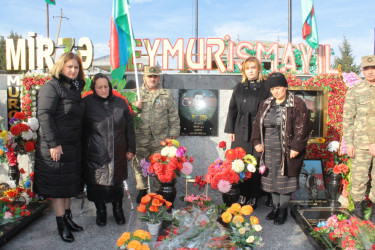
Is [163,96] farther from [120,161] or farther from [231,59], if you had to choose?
[231,59]

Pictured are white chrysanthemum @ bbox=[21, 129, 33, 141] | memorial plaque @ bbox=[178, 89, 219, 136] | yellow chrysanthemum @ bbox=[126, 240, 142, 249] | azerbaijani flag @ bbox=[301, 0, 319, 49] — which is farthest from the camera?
azerbaijani flag @ bbox=[301, 0, 319, 49]

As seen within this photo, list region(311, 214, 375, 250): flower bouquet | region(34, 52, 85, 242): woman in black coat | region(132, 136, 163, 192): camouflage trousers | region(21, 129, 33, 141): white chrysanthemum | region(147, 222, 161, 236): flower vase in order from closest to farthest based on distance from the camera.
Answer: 1. region(311, 214, 375, 250): flower bouquet
2. region(34, 52, 85, 242): woman in black coat
3. region(147, 222, 161, 236): flower vase
4. region(21, 129, 33, 141): white chrysanthemum
5. region(132, 136, 163, 192): camouflage trousers

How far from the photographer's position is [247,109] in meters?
3.89

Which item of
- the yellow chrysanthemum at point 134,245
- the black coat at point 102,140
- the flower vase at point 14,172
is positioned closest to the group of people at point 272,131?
the black coat at point 102,140

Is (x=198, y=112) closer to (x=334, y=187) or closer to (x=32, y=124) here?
(x=334, y=187)

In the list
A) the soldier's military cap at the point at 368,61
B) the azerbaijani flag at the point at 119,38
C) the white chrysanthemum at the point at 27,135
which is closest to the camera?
the soldier's military cap at the point at 368,61

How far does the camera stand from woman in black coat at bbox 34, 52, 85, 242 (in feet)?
9.20

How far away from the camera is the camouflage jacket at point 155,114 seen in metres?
4.14

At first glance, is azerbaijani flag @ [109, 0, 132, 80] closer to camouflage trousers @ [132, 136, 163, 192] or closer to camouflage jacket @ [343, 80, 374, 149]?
camouflage trousers @ [132, 136, 163, 192]

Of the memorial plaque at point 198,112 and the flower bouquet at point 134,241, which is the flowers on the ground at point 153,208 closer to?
the flower bouquet at point 134,241

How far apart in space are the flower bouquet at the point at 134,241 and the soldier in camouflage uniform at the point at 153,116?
2.05 meters

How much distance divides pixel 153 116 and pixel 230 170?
139 centimetres

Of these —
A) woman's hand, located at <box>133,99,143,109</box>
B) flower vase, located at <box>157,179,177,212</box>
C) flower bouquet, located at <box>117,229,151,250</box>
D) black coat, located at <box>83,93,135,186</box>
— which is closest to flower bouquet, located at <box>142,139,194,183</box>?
flower vase, located at <box>157,179,177,212</box>

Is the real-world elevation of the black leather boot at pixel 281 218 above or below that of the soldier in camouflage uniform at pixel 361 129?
below
